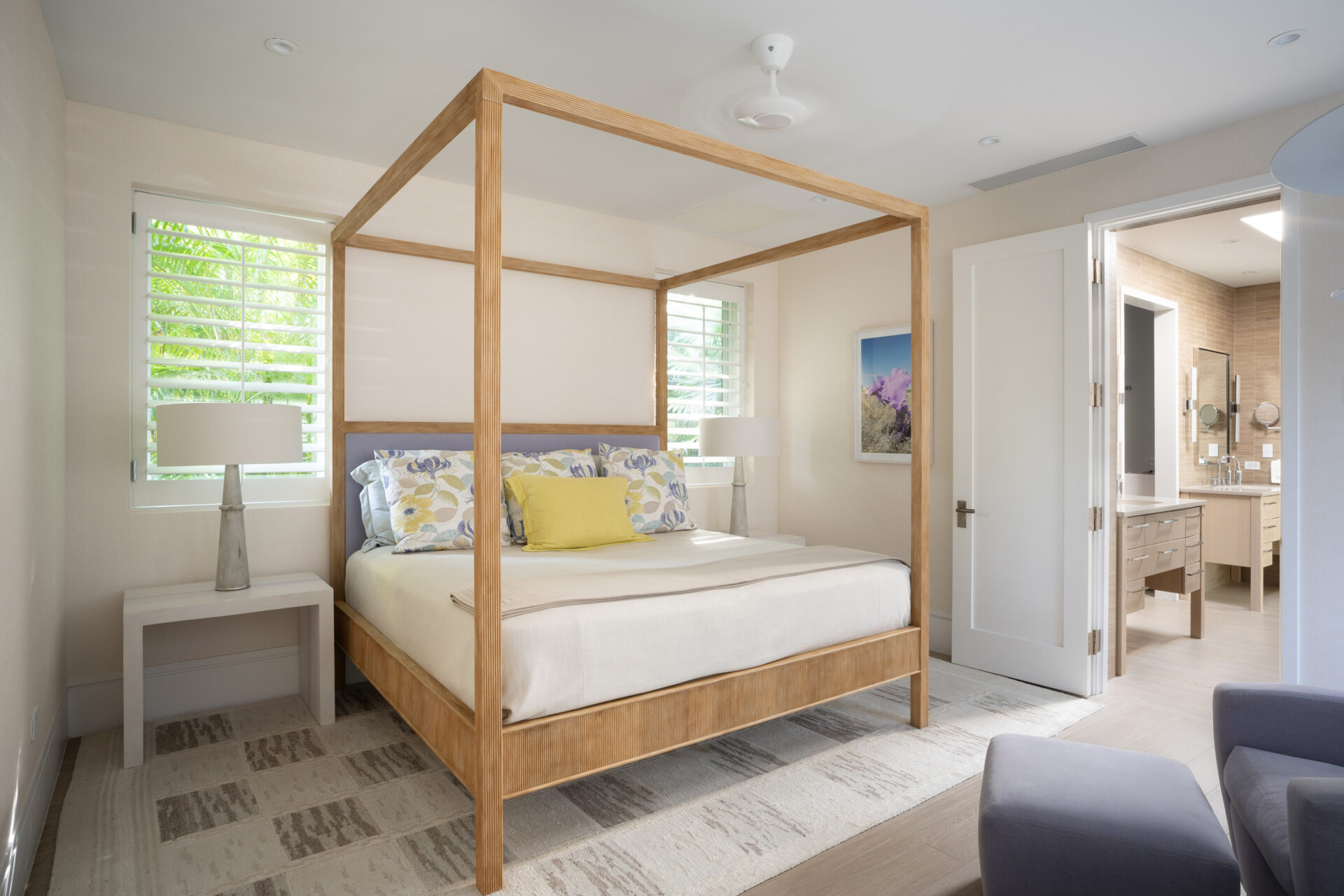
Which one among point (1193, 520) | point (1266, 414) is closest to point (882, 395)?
point (1193, 520)

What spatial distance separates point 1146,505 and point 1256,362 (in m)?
3.22

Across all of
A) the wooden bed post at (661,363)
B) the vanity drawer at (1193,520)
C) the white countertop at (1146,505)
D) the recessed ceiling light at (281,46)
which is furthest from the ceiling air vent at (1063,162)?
the recessed ceiling light at (281,46)

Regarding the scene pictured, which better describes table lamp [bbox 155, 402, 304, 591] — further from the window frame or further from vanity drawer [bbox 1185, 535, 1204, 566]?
vanity drawer [bbox 1185, 535, 1204, 566]

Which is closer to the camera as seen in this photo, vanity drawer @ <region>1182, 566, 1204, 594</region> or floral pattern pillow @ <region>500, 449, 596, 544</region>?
floral pattern pillow @ <region>500, 449, 596, 544</region>

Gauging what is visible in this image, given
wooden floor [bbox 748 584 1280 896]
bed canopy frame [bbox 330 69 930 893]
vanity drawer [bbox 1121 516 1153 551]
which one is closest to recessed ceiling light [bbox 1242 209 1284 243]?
vanity drawer [bbox 1121 516 1153 551]

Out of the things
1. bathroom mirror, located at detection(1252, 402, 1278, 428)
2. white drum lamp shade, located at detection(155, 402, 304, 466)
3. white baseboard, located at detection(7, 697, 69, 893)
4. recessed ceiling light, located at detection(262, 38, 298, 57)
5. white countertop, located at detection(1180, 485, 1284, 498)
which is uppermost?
recessed ceiling light, located at detection(262, 38, 298, 57)

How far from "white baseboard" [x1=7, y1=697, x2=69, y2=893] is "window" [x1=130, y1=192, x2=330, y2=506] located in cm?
97

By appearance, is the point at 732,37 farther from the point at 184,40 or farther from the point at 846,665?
the point at 846,665

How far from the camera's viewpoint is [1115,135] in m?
3.22

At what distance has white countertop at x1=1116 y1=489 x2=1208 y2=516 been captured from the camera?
3865 mm

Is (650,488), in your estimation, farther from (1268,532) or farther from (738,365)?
(1268,532)

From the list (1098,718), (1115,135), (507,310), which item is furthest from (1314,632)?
(507,310)

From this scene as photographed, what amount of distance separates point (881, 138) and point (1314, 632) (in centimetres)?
265

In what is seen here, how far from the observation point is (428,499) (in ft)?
11.0
